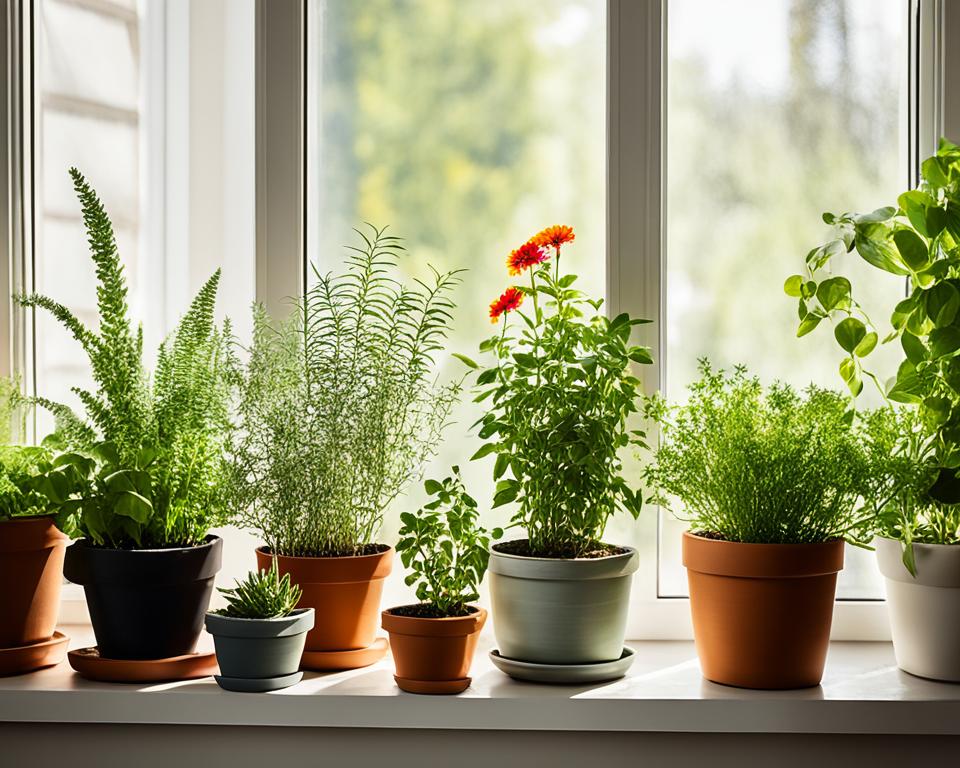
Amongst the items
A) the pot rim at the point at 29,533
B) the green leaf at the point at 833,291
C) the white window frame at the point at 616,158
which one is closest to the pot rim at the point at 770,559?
the white window frame at the point at 616,158

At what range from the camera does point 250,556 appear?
5.50 feet

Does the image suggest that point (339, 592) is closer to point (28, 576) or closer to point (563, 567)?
point (563, 567)

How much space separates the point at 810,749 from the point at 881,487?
0.39m

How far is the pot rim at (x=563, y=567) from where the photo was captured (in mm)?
1364

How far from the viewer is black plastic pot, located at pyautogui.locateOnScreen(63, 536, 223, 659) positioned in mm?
1376

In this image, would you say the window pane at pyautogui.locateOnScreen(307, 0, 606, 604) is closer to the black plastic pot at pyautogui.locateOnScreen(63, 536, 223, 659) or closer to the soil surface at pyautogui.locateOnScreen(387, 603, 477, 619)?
the soil surface at pyautogui.locateOnScreen(387, 603, 477, 619)

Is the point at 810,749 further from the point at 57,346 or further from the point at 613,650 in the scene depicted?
the point at 57,346

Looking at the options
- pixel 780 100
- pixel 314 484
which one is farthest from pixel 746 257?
pixel 314 484

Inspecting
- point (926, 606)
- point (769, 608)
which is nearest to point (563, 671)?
point (769, 608)

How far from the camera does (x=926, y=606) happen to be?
138 centimetres

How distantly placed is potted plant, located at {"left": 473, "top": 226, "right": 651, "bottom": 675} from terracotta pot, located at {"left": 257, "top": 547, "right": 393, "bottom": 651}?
0.19 metres

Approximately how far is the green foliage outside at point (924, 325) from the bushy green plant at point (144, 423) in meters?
0.93

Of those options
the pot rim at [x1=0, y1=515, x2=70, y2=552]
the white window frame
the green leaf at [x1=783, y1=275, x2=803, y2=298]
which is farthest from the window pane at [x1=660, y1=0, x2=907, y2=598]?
the pot rim at [x1=0, y1=515, x2=70, y2=552]

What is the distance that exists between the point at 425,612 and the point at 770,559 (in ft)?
1.67
